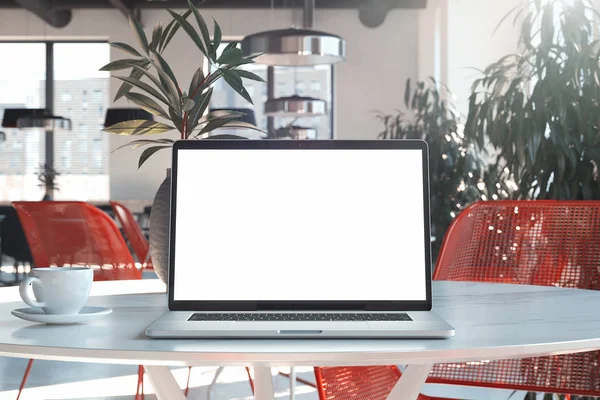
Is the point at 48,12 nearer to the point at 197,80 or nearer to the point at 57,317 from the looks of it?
the point at 197,80

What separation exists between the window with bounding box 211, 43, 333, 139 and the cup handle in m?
10.5

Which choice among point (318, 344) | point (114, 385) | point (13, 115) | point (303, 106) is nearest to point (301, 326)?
point (318, 344)

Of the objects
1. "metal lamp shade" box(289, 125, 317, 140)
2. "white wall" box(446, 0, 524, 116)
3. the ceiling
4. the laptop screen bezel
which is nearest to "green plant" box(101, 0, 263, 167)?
the laptop screen bezel

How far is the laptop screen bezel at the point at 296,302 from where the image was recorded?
3.76ft

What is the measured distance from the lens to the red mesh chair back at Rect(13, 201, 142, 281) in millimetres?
2697

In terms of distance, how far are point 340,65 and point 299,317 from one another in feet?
34.5

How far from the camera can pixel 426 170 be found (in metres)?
1.21

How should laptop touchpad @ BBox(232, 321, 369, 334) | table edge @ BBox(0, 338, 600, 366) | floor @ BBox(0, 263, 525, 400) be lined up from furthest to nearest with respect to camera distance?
1. floor @ BBox(0, 263, 525, 400)
2. laptop touchpad @ BBox(232, 321, 369, 334)
3. table edge @ BBox(0, 338, 600, 366)

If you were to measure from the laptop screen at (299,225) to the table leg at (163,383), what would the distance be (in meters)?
0.11

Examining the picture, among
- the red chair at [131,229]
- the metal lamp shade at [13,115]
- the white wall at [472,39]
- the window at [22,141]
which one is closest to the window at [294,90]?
the window at [22,141]

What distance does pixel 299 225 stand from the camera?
3.93ft

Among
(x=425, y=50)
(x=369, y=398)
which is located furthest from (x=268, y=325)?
(x=425, y=50)

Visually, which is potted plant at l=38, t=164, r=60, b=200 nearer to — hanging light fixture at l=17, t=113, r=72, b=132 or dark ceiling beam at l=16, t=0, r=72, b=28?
hanging light fixture at l=17, t=113, r=72, b=132

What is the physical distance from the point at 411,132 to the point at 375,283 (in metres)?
5.71
